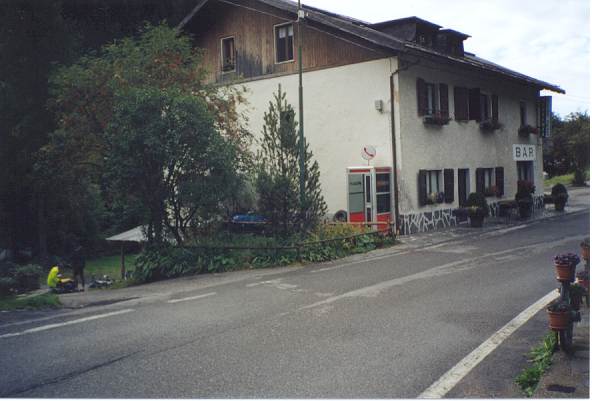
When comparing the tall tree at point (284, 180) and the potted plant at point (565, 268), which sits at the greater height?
the tall tree at point (284, 180)

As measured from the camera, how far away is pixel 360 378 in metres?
5.82

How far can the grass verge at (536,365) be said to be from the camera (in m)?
5.58

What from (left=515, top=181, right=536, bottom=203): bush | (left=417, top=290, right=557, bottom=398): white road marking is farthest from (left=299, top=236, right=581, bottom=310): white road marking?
(left=515, top=181, right=536, bottom=203): bush

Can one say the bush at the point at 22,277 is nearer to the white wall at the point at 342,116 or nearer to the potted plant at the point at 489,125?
the white wall at the point at 342,116

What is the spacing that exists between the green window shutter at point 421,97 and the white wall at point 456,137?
190 millimetres

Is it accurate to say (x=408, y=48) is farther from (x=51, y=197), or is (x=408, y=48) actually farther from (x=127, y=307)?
(x=51, y=197)

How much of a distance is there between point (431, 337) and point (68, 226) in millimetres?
26672

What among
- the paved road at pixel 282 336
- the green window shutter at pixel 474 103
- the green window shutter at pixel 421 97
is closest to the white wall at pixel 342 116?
the green window shutter at pixel 421 97

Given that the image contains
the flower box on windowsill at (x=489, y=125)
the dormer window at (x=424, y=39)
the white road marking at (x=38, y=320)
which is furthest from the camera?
the flower box on windowsill at (x=489, y=125)

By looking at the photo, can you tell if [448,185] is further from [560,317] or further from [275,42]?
[560,317]

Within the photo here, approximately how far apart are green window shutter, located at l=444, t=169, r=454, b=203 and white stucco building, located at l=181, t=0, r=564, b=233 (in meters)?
0.04

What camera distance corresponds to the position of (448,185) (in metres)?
23.5

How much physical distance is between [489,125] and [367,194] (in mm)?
9050

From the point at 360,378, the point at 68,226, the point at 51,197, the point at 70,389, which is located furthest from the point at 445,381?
the point at 68,226
